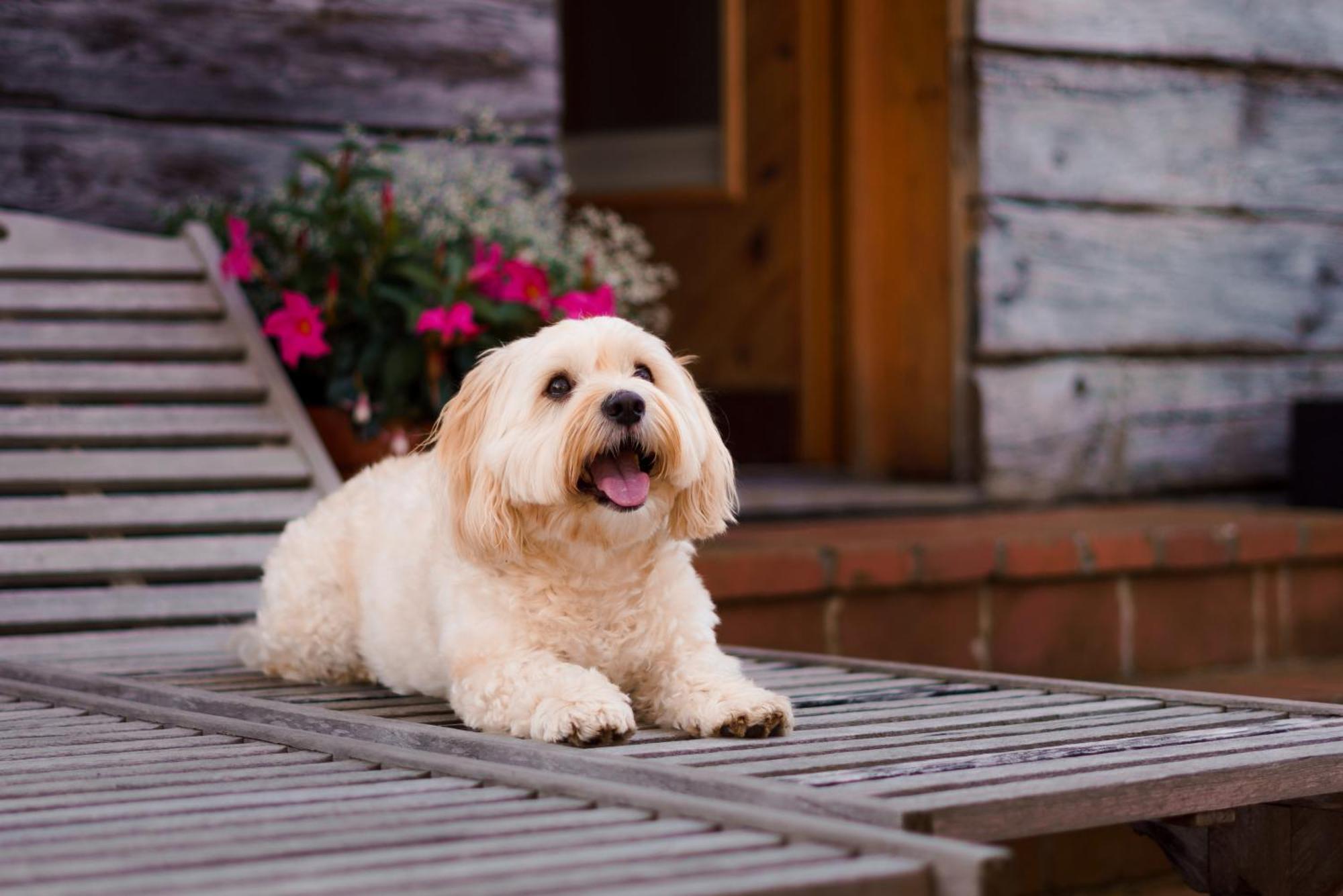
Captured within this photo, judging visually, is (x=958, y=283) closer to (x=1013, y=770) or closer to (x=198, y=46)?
(x=198, y=46)

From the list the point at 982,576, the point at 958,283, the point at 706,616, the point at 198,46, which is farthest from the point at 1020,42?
the point at 706,616

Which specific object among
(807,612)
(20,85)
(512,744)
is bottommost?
(807,612)

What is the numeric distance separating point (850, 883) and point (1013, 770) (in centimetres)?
64

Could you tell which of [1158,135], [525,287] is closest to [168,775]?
[525,287]

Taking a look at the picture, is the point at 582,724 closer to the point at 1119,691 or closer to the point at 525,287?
the point at 1119,691

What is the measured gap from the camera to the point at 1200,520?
223 inches

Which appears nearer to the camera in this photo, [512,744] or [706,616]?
[512,744]

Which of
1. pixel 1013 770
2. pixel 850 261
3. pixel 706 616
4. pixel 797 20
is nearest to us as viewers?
pixel 1013 770

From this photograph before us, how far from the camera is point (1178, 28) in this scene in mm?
6484

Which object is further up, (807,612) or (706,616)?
(706,616)

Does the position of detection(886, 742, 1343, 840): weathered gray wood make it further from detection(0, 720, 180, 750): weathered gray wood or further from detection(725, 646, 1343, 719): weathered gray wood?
detection(0, 720, 180, 750): weathered gray wood

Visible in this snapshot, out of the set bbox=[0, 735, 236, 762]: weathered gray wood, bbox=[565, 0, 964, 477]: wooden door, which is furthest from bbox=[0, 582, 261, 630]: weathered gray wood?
bbox=[565, 0, 964, 477]: wooden door

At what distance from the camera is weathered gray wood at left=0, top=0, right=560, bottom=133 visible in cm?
526

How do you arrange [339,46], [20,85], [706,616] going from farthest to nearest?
1. [339,46]
2. [20,85]
3. [706,616]
